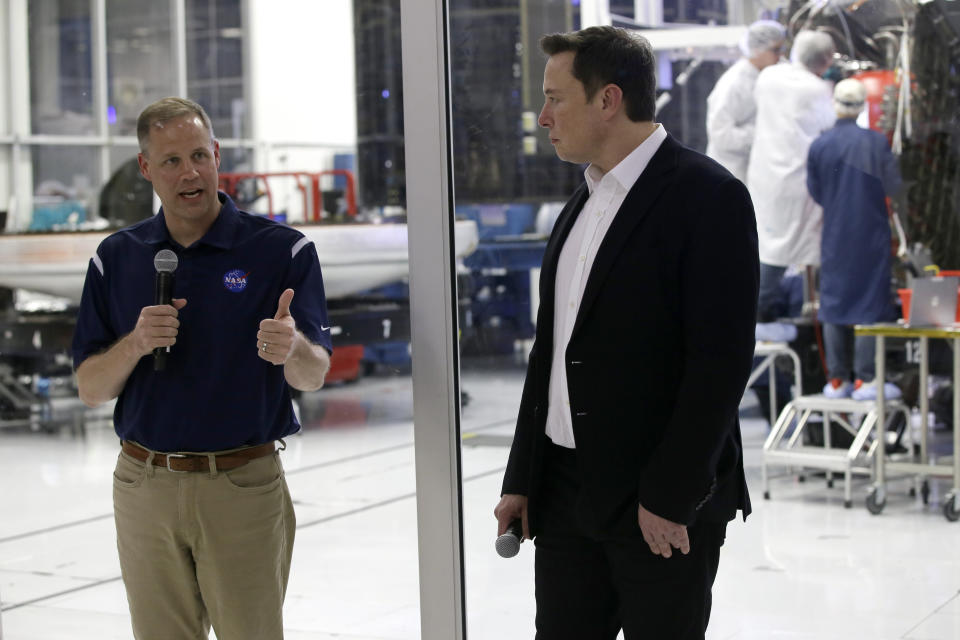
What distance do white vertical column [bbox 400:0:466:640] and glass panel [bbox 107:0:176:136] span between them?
604 cm

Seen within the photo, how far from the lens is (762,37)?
4.28 m

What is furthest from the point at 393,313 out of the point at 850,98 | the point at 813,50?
the point at 850,98

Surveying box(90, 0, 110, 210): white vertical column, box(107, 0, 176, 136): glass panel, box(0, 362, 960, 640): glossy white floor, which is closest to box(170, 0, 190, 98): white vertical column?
box(107, 0, 176, 136): glass panel

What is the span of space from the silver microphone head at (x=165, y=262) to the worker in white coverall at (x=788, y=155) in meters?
1.88

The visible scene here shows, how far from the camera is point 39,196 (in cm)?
790

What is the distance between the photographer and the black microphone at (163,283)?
6.12ft

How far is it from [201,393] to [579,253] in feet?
2.33

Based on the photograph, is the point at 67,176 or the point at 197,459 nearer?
the point at 197,459

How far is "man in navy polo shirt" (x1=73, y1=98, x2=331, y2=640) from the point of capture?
1.93m

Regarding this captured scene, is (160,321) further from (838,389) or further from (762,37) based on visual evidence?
(762,37)

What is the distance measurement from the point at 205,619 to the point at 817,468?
1889 millimetres

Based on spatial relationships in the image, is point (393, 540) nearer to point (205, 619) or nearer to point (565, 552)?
point (205, 619)

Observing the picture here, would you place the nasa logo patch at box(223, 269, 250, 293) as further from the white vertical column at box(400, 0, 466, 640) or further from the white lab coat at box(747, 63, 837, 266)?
the white lab coat at box(747, 63, 837, 266)

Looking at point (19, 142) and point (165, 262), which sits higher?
point (19, 142)
